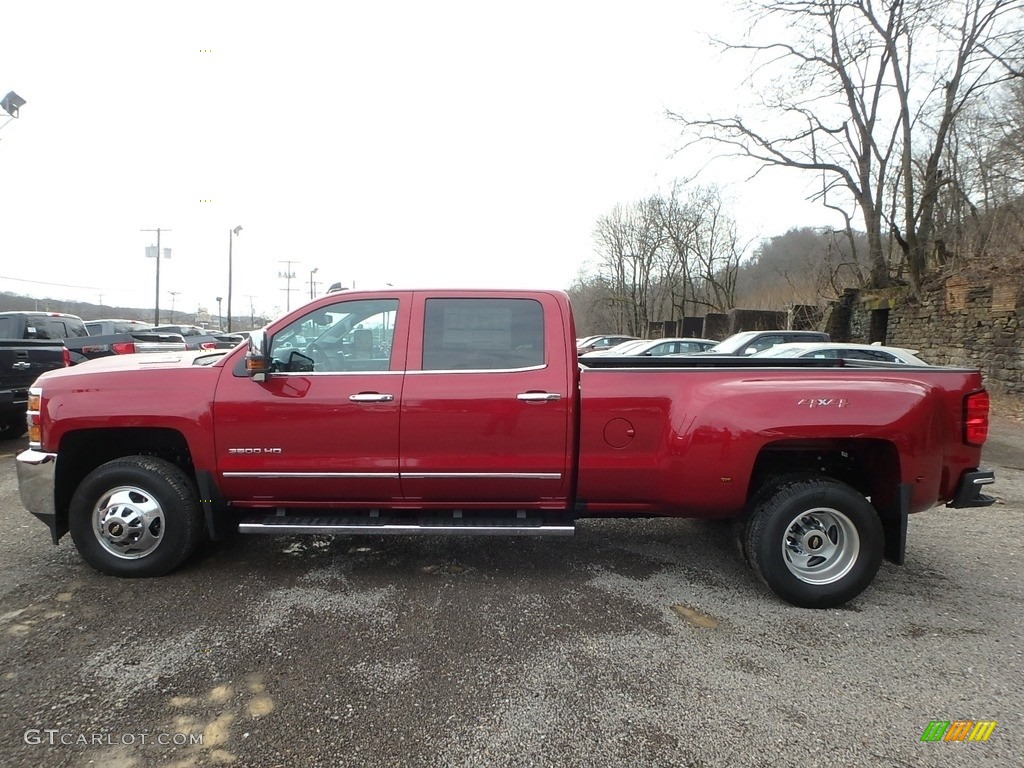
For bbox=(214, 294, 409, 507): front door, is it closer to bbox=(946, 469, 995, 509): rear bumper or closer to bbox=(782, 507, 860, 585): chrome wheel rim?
bbox=(782, 507, 860, 585): chrome wheel rim

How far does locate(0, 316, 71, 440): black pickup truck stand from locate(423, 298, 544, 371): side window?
6499mm

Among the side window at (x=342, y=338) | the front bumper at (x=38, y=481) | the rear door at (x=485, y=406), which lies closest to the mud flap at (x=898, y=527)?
the rear door at (x=485, y=406)

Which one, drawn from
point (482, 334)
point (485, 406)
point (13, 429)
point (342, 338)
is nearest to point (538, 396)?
point (485, 406)

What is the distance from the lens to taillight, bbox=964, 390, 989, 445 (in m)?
3.55

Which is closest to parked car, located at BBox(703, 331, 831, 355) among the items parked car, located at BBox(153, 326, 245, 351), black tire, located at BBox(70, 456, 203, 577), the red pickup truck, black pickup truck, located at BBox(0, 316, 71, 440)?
the red pickup truck

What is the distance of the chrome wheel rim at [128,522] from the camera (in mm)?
3680

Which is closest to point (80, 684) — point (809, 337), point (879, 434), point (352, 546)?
point (352, 546)

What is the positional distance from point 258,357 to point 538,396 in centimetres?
170

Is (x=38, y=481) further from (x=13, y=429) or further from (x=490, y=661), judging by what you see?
(x=13, y=429)

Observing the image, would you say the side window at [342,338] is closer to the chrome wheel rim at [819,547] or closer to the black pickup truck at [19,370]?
the chrome wheel rim at [819,547]

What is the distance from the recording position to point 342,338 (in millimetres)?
3771

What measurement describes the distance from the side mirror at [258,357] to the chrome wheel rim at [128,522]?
1.06 meters

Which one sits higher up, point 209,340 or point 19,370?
point 209,340

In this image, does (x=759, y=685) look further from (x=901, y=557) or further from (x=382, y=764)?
(x=382, y=764)
